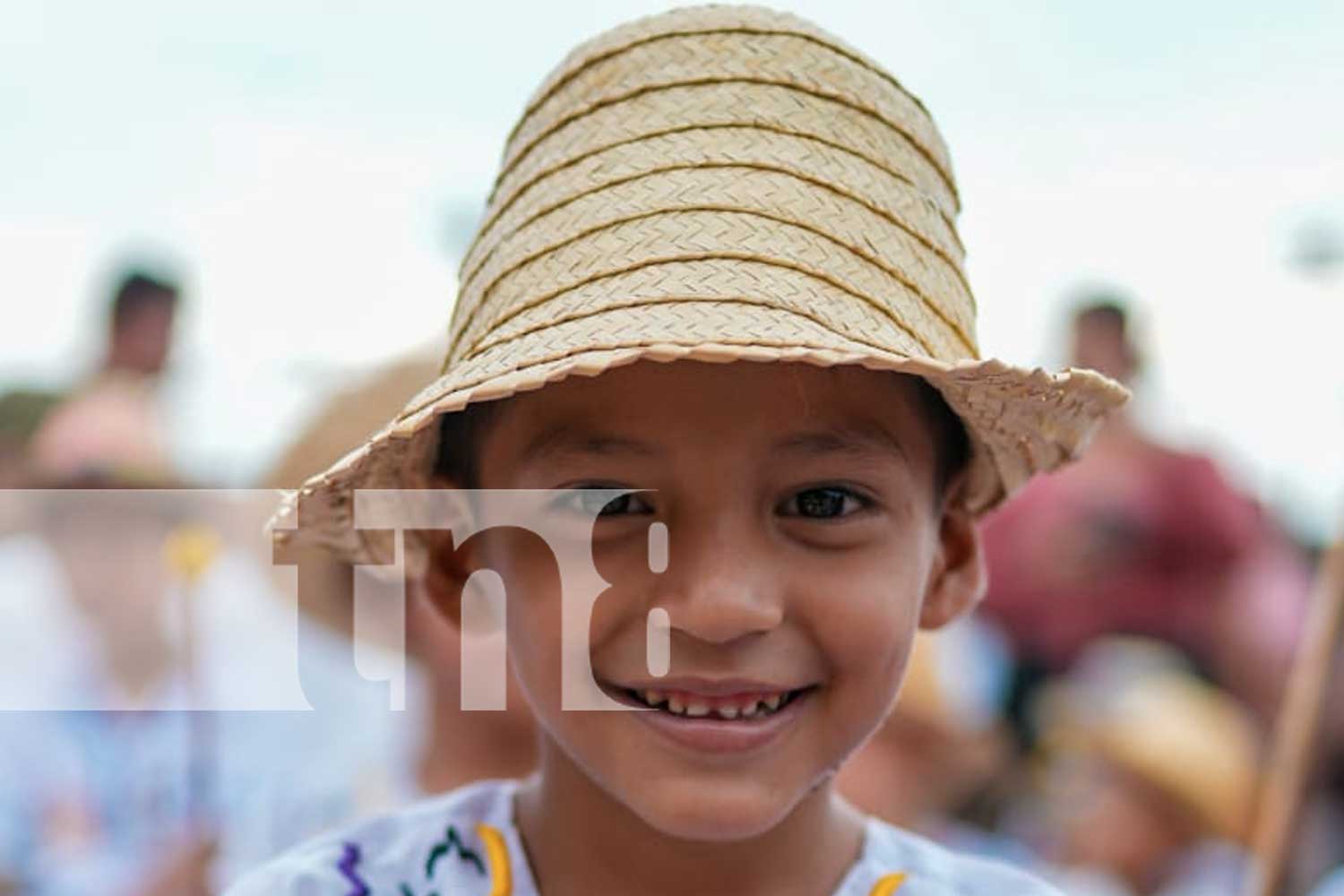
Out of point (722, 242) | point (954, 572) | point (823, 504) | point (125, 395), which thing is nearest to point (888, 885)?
point (954, 572)

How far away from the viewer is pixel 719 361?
1.21 m

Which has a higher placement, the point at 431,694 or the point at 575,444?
the point at 575,444

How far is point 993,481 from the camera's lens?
155cm

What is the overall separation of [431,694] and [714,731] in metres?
Answer: 1.56

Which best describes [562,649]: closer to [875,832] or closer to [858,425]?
[858,425]

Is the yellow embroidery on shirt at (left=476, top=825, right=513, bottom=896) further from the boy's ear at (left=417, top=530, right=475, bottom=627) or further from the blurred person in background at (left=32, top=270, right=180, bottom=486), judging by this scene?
the blurred person in background at (left=32, top=270, right=180, bottom=486)

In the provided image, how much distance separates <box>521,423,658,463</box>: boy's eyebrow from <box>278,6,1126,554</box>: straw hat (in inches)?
3.2

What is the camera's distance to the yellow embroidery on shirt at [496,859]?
4.91ft

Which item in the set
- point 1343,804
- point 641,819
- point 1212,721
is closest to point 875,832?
point 641,819

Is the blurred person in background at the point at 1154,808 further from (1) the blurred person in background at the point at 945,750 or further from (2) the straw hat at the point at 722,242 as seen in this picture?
(2) the straw hat at the point at 722,242

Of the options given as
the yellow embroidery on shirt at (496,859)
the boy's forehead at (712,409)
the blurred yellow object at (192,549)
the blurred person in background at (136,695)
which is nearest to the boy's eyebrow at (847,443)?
the boy's forehead at (712,409)

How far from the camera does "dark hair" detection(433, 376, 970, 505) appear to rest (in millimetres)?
1424

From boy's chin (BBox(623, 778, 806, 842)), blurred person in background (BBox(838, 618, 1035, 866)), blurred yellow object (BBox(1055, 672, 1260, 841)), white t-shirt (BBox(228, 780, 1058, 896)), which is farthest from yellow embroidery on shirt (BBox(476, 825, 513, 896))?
blurred yellow object (BBox(1055, 672, 1260, 841))

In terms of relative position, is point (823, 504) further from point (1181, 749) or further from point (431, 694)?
point (1181, 749)
